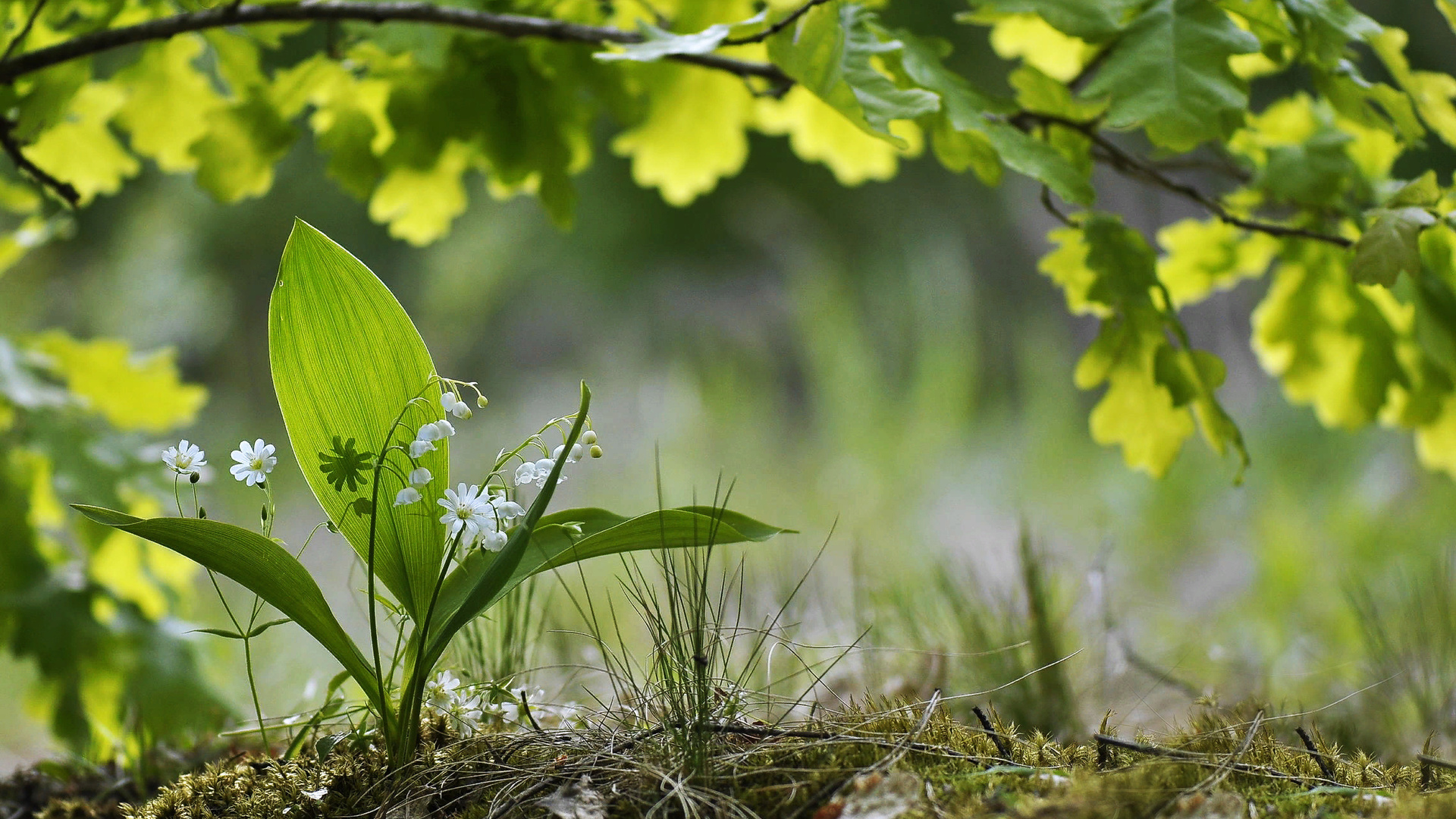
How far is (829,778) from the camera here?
0.54 metres

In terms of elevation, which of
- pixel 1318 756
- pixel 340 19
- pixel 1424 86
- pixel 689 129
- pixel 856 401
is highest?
pixel 340 19

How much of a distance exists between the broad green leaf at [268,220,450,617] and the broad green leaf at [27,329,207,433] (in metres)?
0.86

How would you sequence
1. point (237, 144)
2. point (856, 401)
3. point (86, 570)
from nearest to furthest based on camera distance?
point (237, 144) < point (86, 570) < point (856, 401)

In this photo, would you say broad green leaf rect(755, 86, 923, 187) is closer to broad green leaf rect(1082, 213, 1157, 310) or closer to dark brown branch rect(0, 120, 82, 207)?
broad green leaf rect(1082, 213, 1157, 310)

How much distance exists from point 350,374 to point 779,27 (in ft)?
1.16

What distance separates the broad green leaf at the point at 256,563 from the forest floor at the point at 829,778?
0.22 ft

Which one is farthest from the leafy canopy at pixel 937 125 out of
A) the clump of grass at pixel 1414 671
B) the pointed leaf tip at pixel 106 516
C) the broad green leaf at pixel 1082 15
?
the clump of grass at pixel 1414 671

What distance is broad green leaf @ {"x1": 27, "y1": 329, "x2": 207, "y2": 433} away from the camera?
129 cm

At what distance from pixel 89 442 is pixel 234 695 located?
1.54 ft

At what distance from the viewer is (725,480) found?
3.05 m

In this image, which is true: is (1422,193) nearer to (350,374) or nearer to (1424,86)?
(1424,86)

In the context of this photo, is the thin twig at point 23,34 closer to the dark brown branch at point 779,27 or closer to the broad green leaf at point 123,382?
the dark brown branch at point 779,27

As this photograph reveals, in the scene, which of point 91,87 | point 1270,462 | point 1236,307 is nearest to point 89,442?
point 91,87

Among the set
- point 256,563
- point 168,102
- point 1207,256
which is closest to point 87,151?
point 168,102
